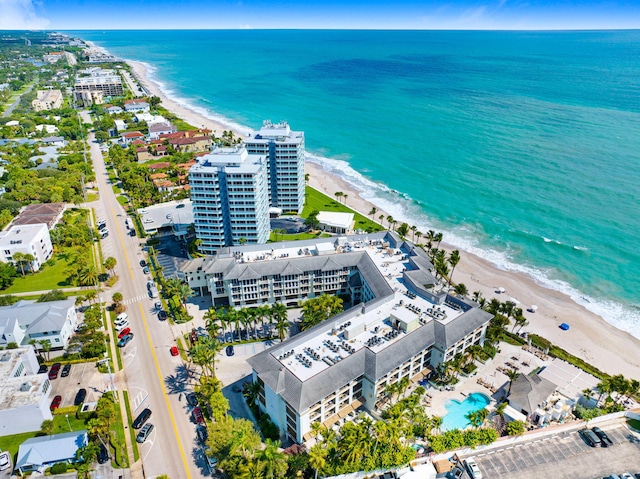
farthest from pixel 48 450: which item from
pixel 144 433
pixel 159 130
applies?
pixel 159 130

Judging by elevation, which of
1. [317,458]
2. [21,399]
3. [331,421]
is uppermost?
[317,458]

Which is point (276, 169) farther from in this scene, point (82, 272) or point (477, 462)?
point (477, 462)

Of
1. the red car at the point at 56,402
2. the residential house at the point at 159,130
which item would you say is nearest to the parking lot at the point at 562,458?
the red car at the point at 56,402

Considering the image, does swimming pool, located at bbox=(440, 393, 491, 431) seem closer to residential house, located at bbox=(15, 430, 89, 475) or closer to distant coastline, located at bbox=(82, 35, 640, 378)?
distant coastline, located at bbox=(82, 35, 640, 378)

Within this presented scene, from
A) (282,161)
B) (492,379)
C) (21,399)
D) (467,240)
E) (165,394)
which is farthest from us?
(467,240)

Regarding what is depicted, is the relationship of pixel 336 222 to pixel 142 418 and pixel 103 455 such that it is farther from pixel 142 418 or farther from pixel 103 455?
pixel 103 455

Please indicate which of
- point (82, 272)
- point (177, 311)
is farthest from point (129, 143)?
point (177, 311)
